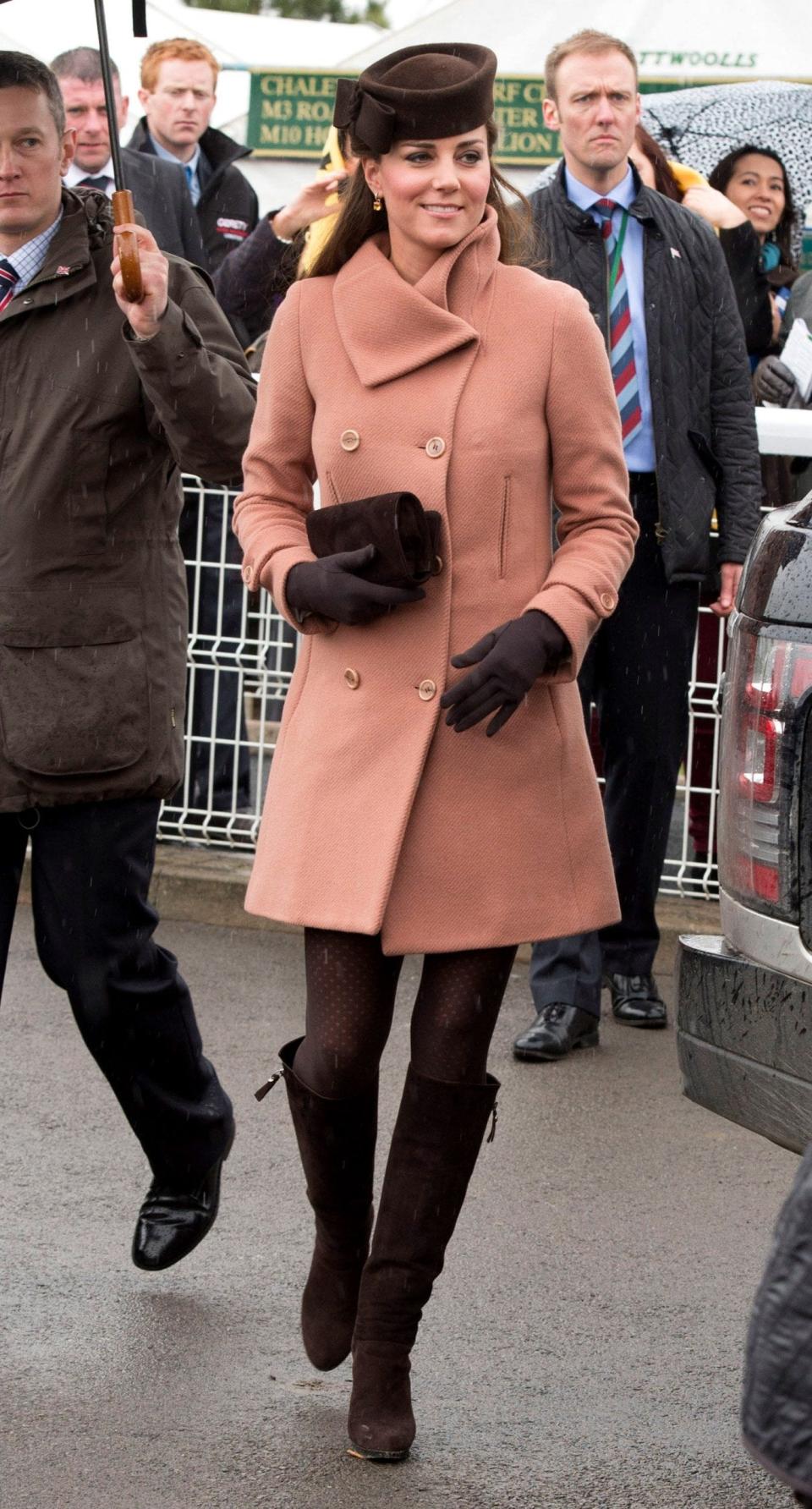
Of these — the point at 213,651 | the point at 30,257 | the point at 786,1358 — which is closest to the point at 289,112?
the point at 213,651

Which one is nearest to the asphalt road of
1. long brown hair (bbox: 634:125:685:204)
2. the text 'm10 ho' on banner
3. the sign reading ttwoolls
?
long brown hair (bbox: 634:125:685:204)

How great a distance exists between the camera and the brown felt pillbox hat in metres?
3.37

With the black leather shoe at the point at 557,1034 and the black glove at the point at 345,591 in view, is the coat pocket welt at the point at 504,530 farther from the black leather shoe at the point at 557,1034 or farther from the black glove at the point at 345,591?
the black leather shoe at the point at 557,1034

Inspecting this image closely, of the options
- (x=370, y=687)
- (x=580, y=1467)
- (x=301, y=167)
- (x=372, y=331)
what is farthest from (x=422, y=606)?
(x=301, y=167)

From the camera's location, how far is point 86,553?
150 inches

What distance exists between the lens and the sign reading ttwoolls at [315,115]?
10.7 metres

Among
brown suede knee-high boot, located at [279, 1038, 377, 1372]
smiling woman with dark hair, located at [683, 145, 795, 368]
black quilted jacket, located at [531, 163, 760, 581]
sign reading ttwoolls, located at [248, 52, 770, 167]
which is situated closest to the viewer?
brown suede knee-high boot, located at [279, 1038, 377, 1372]

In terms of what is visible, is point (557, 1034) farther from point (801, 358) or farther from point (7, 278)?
point (7, 278)

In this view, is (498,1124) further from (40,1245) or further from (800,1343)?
(800,1343)

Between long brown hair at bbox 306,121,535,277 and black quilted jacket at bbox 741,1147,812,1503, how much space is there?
211 centimetres

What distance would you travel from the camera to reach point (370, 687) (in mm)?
3443

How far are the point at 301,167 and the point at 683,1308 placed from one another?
28.7 feet

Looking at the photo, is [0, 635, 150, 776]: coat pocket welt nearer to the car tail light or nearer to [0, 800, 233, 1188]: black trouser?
[0, 800, 233, 1188]: black trouser

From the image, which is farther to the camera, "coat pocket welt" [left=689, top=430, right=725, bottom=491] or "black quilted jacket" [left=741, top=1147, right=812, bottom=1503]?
"coat pocket welt" [left=689, top=430, right=725, bottom=491]
